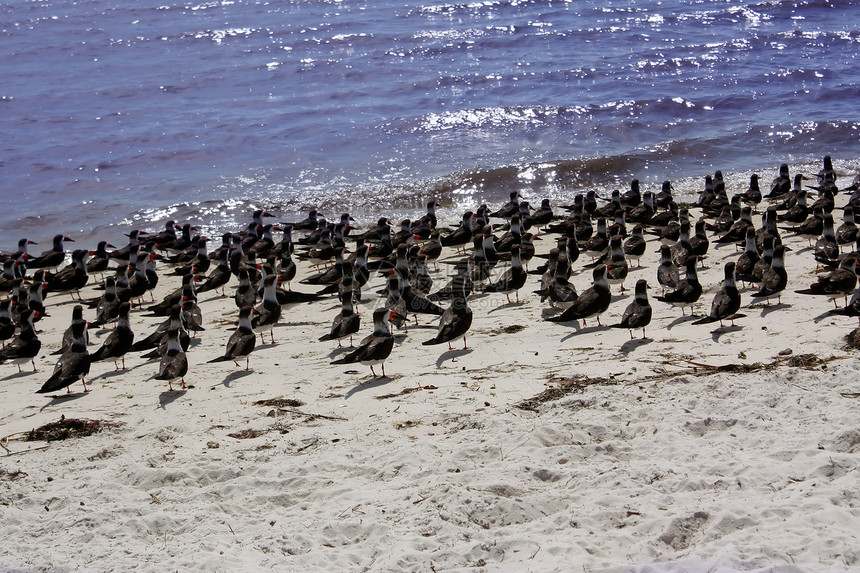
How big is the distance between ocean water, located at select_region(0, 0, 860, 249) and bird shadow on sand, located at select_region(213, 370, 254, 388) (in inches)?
443

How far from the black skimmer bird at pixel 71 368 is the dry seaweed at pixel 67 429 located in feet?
4.12

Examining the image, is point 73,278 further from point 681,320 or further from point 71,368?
point 681,320

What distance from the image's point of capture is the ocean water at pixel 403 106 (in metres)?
23.9

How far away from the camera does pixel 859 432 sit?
6.92 metres

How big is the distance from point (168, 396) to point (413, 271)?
5.82 meters

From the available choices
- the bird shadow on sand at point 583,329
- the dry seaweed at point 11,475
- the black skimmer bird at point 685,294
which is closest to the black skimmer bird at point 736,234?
the black skimmer bird at point 685,294

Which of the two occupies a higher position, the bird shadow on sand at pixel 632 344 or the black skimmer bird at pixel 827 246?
the black skimmer bird at pixel 827 246

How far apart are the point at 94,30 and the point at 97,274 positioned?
115ft

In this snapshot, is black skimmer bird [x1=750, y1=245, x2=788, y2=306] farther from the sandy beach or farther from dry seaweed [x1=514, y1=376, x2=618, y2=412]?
dry seaweed [x1=514, y1=376, x2=618, y2=412]

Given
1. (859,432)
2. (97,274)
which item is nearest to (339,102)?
(97,274)

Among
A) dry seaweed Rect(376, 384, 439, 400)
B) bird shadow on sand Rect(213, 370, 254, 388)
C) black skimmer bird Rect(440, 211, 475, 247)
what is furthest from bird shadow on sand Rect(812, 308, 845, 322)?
black skimmer bird Rect(440, 211, 475, 247)

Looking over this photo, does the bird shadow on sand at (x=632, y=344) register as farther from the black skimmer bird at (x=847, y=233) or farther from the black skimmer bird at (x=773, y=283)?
the black skimmer bird at (x=847, y=233)

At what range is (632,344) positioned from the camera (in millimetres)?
10594

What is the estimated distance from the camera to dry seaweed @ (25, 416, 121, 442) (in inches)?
337
